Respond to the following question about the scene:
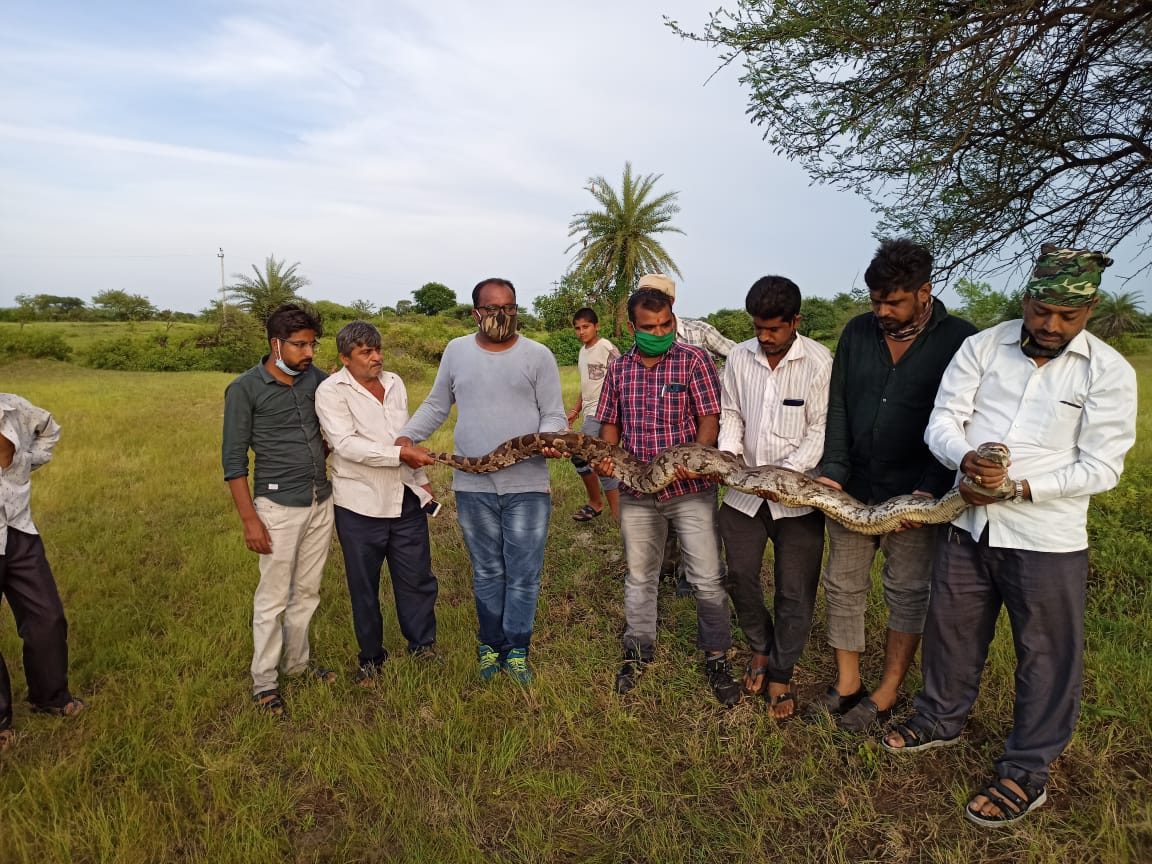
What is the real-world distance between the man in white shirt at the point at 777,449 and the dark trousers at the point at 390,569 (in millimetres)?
2399

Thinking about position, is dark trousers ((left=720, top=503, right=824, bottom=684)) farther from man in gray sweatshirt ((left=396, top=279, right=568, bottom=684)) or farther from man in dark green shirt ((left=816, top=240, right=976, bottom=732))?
man in gray sweatshirt ((left=396, top=279, right=568, bottom=684))

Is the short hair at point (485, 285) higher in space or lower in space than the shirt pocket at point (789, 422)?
higher

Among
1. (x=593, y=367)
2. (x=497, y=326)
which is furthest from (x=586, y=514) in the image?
(x=497, y=326)

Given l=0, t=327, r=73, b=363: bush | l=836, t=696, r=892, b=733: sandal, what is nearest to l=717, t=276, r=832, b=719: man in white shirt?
l=836, t=696, r=892, b=733: sandal

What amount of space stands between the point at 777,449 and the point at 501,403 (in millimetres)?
2016

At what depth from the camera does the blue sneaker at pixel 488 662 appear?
4.83 meters

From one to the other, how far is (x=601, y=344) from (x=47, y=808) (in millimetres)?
6778

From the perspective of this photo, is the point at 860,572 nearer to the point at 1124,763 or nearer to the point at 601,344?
the point at 1124,763

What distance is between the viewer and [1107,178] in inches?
237

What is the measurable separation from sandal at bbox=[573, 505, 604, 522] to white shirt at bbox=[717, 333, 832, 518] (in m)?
4.33

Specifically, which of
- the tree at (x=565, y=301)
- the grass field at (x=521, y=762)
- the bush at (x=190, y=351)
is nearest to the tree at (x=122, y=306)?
the bush at (x=190, y=351)

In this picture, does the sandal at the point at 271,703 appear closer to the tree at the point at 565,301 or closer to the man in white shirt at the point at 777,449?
the man in white shirt at the point at 777,449

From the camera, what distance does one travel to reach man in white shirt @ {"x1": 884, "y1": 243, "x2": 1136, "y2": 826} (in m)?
3.08

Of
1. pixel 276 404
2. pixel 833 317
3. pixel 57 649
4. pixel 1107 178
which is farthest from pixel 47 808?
pixel 833 317
